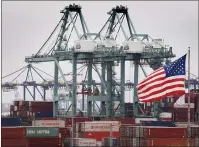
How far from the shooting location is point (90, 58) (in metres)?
88.1

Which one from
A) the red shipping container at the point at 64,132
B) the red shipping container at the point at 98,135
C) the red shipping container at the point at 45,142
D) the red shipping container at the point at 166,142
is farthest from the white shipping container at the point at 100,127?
the red shipping container at the point at 166,142

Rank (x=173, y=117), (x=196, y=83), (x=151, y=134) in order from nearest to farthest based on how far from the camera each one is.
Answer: (x=151, y=134) → (x=173, y=117) → (x=196, y=83)

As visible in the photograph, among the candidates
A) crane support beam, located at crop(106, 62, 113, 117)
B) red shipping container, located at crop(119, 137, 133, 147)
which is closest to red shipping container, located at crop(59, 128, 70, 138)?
red shipping container, located at crop(119, 137, 133, 147)

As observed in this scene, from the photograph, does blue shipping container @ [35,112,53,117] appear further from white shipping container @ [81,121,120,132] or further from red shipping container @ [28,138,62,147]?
red shipping container @ [28,138,62,147]

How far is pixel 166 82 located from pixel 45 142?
76.6ft

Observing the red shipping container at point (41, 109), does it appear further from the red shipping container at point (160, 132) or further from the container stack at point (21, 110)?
the red shipping container at point (160, 132)

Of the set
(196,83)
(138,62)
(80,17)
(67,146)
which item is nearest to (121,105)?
(138,62)

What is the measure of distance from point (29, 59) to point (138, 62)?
1724cm

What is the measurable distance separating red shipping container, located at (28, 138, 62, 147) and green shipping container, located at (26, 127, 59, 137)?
0.35m

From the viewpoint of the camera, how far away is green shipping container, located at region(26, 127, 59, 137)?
2031 inches

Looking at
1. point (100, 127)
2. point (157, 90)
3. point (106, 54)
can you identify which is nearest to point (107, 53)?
point (106, 54)

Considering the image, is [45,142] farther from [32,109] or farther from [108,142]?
[32,109]

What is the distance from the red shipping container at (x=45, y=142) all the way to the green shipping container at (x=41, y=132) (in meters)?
0.35

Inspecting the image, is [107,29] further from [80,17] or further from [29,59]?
[29,59]
